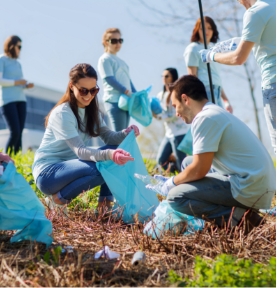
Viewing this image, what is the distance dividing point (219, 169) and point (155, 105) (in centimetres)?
272

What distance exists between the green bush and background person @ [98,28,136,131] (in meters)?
3.40

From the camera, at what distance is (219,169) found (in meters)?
3.69

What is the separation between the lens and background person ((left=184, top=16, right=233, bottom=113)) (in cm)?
564

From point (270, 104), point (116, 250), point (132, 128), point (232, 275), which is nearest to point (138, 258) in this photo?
point (116, 250)

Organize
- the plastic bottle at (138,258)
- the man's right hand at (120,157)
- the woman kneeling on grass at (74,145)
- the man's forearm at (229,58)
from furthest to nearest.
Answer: the woman kneeling on grass at (74,145) → the man's right hand at (120,157) → the man's forearm at (229,58) → the plastic bottle at (138,258)

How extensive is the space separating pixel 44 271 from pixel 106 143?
1.85m

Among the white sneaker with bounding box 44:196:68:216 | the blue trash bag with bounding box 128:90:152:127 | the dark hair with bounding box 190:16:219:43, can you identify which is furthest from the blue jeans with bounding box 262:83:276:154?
the blue trash bag with bounding box 128:90:152:127

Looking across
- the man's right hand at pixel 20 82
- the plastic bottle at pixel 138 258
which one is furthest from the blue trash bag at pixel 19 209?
the man's right hand at pixel 20 82

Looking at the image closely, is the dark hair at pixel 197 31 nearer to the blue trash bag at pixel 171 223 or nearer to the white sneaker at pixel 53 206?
the white sneaker at pixel 53 206

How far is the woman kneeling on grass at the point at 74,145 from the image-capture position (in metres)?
4.12

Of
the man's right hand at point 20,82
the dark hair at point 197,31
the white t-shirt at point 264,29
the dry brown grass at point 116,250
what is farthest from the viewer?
the man's right hand at point 20,82

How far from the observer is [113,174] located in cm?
421

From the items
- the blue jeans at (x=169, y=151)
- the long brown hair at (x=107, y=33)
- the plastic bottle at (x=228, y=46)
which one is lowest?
the blue jeans at (x=169, y=151)

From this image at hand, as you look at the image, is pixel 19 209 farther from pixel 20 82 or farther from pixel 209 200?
pixel 20 82
